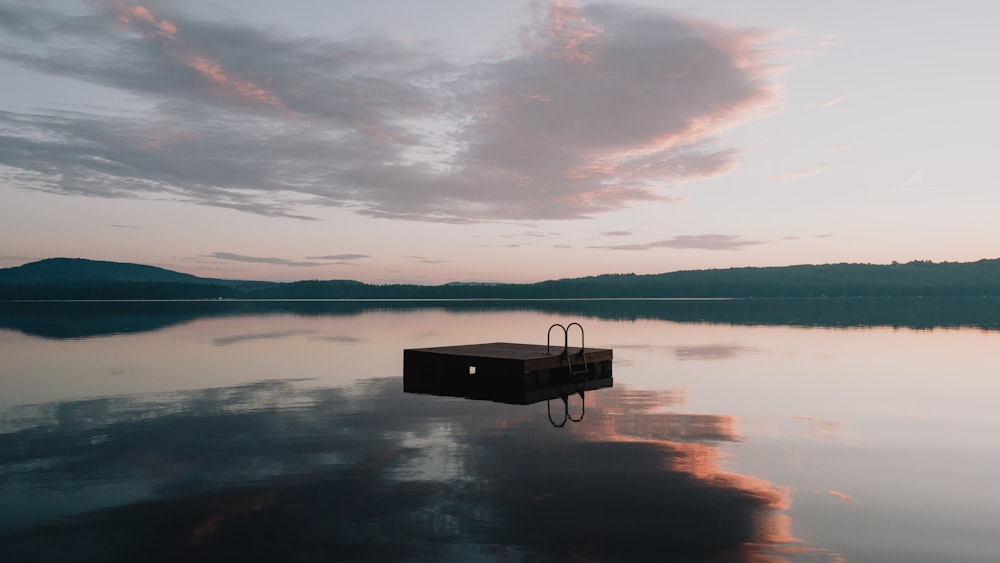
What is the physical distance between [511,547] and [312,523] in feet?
10.7

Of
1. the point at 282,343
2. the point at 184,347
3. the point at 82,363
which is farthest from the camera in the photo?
the point at 282,343

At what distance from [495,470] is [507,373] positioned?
11.1 meters

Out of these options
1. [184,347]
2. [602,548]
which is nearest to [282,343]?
[184,347]

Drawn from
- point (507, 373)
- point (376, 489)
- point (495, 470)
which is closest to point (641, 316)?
point (507, 373)

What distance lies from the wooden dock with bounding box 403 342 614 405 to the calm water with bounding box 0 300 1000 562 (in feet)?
4.37

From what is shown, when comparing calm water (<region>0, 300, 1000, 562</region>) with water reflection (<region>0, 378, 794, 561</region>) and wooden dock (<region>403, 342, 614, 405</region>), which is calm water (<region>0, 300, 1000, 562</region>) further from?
wooden dock (<region>403, 342, 614, 405</region>)

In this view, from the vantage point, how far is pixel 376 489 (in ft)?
43.1

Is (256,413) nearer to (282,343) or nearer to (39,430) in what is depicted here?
(39,430)

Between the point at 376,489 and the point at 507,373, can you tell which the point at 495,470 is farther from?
the point at 507,373

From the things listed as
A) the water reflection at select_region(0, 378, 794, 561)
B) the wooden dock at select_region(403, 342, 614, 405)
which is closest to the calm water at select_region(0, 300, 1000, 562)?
the water reflection at select_region(0, 378, 794, 561)

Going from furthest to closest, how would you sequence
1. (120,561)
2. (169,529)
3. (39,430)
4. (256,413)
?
(256,413) < (39,430) < (169,529) < (120,561)

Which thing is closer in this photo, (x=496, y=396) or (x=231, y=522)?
(x=231, y=522)

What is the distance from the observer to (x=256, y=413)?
2152cm

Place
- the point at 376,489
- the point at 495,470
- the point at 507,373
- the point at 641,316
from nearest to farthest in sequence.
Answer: the point at 376,489
the point at 495,470
the point at 507,373
the point at 641,316
